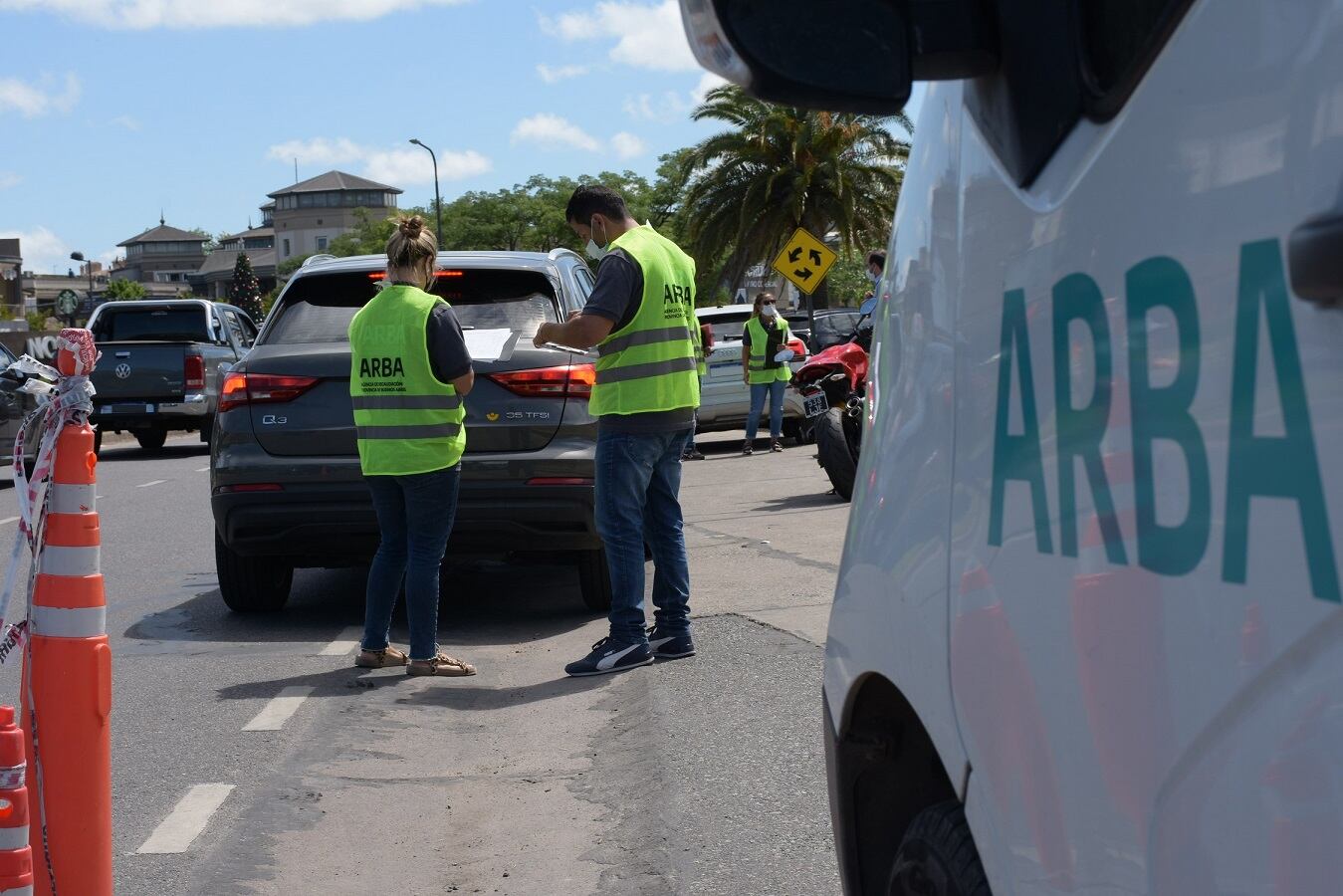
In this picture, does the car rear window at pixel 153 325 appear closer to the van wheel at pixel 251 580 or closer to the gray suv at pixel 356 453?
the van wheel at pixel 251 580

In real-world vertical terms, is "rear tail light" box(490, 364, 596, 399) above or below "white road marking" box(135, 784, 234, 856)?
above

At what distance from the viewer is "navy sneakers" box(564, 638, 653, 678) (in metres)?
6.66

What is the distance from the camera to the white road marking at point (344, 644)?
7.25 metres

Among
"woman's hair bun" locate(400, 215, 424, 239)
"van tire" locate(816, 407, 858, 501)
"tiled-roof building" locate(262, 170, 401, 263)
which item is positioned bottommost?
"van tire" locate(816, 407, 858, 501)

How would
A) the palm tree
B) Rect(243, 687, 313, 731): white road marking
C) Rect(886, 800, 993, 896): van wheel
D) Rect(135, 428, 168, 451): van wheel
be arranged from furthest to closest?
the palm tree, Rect(135, 428, 168, 451): van wheel, Rect(243, 687, 313, 731): white road marking, Rect(886, 800, 993, 896): van wheel

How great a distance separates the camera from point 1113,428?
153cm

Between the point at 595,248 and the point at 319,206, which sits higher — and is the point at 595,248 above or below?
below

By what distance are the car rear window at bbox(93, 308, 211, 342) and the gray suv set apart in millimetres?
16367

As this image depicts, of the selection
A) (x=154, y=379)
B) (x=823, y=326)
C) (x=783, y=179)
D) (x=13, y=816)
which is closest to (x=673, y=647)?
(x=13, y=816)

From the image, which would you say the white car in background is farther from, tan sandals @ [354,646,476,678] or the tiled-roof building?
the tiled-roof building

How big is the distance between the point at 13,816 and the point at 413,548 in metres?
3.55

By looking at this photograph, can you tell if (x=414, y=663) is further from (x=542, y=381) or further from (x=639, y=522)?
(x=542, y=381)

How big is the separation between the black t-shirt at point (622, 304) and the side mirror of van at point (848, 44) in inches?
180

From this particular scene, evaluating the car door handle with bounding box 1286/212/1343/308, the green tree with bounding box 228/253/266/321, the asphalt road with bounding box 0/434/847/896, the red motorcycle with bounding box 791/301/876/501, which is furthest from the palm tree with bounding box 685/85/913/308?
the green tree with bounding box 228/253/266/321
